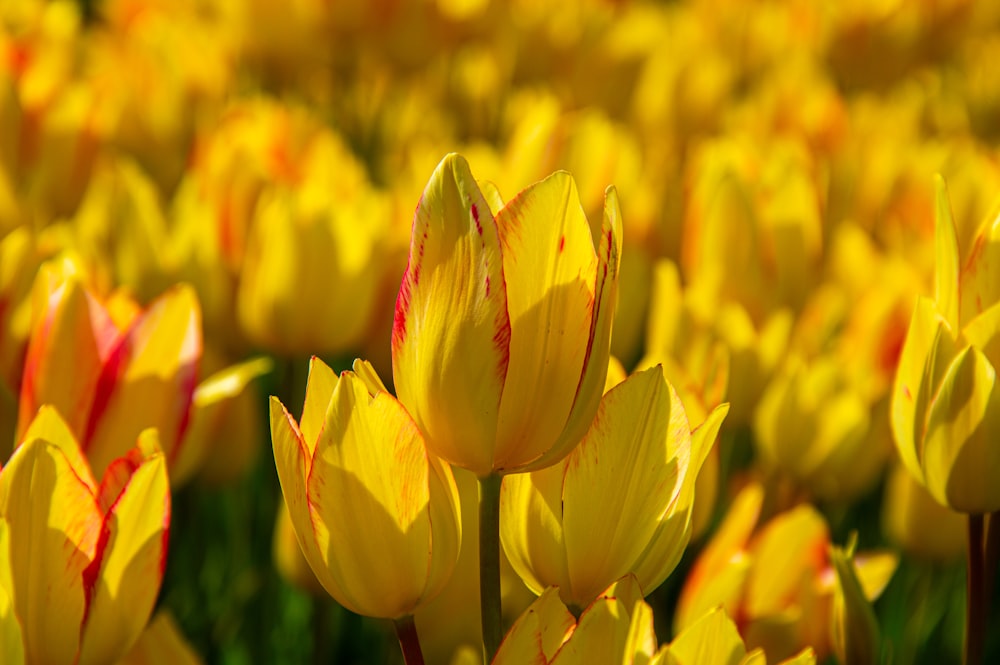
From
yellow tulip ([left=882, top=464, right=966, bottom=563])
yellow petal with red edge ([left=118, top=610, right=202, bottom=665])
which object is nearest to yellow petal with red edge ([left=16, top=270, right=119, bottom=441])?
yellow petal with red edge ([left=118, top=610, right=202, bottom=665])

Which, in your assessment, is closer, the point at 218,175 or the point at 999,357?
the point at 999,357

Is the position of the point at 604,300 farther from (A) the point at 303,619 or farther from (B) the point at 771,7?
(B) the point at 771,7

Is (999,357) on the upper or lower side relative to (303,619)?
upper

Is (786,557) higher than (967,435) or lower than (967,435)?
lower

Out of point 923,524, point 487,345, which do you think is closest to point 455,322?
point 487,345

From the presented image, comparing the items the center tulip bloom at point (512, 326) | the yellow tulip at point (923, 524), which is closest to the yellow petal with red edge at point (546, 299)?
the center tulip bloom at point (512, 326)

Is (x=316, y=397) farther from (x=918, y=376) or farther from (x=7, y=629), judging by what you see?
(x=918, y=376)

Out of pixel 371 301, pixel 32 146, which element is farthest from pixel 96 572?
pixel 32 146

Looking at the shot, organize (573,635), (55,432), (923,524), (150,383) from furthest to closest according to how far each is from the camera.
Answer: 1. (923,524)
2. (150,383)
3. (55,432)
4. (573,635)
